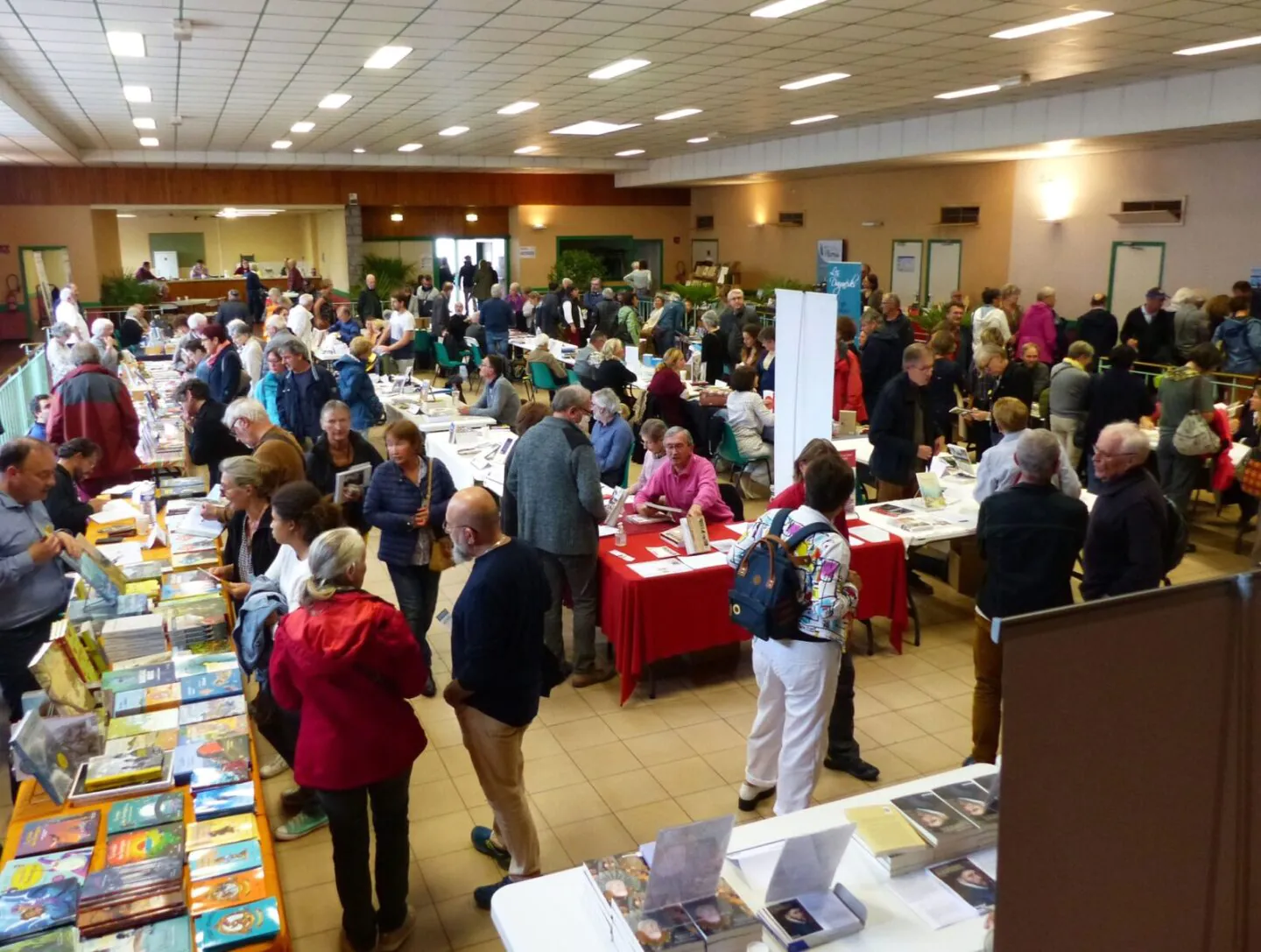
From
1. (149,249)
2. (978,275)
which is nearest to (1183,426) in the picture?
(978,275)

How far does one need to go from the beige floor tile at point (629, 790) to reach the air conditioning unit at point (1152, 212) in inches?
440

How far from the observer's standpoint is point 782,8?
650 cm

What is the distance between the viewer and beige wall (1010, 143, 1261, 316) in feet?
38.1

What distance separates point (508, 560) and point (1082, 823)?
241 cm

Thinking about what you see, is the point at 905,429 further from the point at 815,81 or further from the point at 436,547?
the point at 815,81

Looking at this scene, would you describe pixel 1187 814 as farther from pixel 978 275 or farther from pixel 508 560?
pixel 978 275

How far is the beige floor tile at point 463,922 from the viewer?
3494 mm

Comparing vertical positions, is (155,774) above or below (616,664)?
above

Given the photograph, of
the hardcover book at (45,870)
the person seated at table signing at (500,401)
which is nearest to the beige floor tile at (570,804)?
the hardcover book at (45,870)

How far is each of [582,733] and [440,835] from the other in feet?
3.36

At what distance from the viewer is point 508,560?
126 inches

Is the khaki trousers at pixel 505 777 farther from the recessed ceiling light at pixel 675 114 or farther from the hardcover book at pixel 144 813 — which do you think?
the recessed ceiling light at pixel 675 114

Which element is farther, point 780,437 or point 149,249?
point 149,249

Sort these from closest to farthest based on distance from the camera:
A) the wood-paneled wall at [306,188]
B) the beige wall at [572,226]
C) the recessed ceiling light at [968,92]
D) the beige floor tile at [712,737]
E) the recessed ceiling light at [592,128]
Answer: the beige floor tile at [712,737], the recessed ceiling light at [968,92], the recessed ceiling light at [592,128], the wood-paneled wall at [306,188], the beige wall at [572,226]
